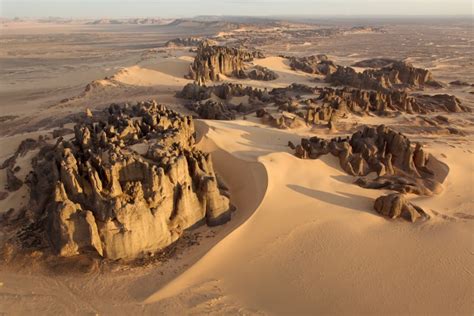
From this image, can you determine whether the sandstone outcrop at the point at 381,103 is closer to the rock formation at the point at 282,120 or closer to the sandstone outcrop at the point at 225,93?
the rock formation at the point at 282,120

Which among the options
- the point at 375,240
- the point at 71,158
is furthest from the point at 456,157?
the point at 71,158

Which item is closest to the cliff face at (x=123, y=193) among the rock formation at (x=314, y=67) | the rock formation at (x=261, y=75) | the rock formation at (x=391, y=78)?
the rock formation at (x=391, y=78)

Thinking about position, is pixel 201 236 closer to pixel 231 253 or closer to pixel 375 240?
pixel 231 253

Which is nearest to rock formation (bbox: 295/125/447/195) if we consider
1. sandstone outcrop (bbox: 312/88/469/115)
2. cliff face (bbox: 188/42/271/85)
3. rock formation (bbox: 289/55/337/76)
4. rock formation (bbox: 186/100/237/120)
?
rock formation (bbox: 186/100/237/120)

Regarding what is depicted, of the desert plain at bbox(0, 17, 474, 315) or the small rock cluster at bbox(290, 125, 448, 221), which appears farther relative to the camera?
the small rock cluster at bbox(290, 125, 448, 221)

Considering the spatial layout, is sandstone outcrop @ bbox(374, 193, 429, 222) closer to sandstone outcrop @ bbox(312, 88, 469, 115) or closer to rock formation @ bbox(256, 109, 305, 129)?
rock formation @ bbox(256, 109, 305, 129)

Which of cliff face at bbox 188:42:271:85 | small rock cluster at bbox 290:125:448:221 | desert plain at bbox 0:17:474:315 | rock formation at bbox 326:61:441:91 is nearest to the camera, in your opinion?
desert plain at bbox 0:17:474:315
